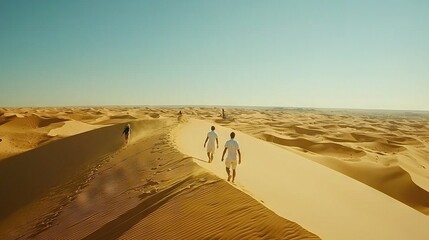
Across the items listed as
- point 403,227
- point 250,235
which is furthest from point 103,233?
point 403,227

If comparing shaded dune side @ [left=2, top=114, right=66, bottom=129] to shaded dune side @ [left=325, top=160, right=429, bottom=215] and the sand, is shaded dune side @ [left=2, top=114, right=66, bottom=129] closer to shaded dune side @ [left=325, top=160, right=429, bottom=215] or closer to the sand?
the sand

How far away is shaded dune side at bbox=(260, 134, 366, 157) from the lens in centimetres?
2768

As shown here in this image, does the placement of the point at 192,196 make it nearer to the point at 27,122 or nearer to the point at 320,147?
the point at 320,147

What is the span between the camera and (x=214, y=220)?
24.1 feet

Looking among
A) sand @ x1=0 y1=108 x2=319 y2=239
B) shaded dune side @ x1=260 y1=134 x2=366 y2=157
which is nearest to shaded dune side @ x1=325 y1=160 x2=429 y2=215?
shaded dune side @ x1=260 y1=134 x2=366 y2=157

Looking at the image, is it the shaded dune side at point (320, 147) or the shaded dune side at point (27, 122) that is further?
the shaded dune side at point (27, 122)

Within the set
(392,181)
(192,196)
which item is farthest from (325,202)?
(392,181)

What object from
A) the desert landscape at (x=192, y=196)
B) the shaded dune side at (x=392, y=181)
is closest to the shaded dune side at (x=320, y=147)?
the desert landscape at (x=192, y=196)

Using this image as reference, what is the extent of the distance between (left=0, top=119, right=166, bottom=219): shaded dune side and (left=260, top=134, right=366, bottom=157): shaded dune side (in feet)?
50.6

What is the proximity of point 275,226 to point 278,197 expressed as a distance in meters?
2.95

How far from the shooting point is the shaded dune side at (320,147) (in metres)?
27.7

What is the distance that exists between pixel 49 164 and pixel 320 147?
22235 millimetres

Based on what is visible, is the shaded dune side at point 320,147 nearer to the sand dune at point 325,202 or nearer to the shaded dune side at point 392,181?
the shaded dune side at point 392,181

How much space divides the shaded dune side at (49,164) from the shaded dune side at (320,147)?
50.6 ft
